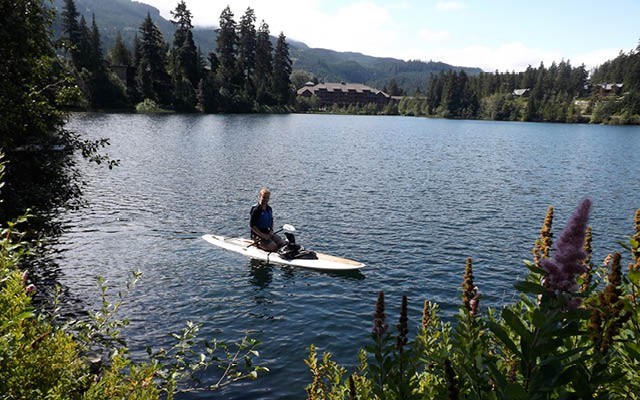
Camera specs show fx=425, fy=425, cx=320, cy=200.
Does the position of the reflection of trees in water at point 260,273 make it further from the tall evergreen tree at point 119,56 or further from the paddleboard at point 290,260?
the tall evergreen tree at point 119,56

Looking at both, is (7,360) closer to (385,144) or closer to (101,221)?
(101,221)

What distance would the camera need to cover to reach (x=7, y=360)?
4.77 m

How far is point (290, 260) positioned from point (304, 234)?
5.06 meters

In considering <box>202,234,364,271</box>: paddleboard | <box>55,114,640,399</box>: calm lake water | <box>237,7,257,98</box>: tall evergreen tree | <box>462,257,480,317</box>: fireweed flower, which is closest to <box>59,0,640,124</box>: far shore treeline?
<box>237,7,257,98</box>: tall evergreen tree

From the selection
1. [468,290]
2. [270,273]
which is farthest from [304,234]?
[468,290]

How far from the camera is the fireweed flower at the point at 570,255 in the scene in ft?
7.51

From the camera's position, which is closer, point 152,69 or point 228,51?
point 152,69

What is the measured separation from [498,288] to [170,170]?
32633 millimetres

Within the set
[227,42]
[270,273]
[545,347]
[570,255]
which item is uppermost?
[227,42]

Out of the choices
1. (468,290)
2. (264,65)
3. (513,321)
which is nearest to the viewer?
(513,321)

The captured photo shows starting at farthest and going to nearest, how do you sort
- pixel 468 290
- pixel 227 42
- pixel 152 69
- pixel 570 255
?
pixel 227 42 → pixel 152 69 → pixel 468 290 → pixel 570 255

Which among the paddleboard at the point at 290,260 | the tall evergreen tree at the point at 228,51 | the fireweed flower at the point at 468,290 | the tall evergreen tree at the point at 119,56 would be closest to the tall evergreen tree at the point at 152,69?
the tall evergreen tree at the point at 119,56

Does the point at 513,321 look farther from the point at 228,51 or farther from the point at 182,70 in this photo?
the point at 228,51

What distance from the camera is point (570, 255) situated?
2.31 metres
